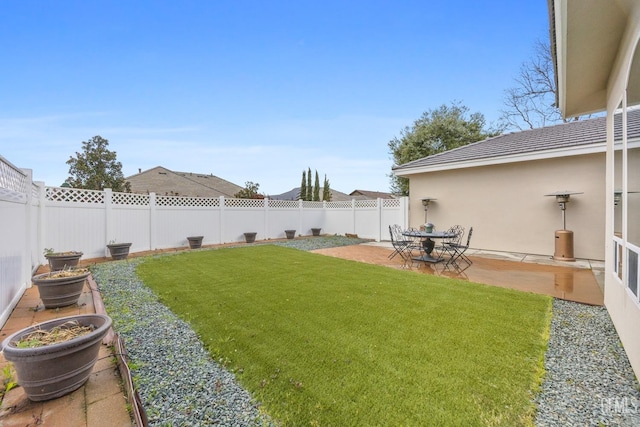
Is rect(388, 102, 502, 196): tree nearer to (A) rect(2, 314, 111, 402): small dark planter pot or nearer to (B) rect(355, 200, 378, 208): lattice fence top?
(B) rect(355, 200, 378, 208): lattice fence top

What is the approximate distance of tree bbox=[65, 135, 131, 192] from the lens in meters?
18.2

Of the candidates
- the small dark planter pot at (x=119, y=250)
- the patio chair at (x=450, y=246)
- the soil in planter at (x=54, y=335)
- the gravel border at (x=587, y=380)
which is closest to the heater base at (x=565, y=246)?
the patio chair at (x=450, y=246)

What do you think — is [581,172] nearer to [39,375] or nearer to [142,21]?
[39,375]

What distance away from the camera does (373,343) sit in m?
2.69

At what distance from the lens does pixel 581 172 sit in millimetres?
7355

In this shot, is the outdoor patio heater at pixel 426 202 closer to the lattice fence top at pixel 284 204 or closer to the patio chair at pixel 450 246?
the patio chair at pixel 450 246

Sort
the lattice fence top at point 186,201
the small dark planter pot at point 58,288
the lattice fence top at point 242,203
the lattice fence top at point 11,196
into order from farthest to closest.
Answer: the lattice fence top at point 242,203 < the lattice fence top at point 186,201 < the small dark planter pot at point 58,288 < the lattice fence top at point 11,196

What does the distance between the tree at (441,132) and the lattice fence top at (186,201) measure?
13061 millimetres

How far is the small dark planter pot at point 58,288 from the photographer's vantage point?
11.4 ft

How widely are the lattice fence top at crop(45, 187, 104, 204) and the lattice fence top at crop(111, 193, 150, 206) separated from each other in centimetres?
32

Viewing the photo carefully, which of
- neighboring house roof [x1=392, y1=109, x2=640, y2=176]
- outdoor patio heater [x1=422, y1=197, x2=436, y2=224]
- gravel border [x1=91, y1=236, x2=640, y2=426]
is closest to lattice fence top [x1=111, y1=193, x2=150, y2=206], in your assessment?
gravel border [x1=91, y1=236, x2=640, y2=426]

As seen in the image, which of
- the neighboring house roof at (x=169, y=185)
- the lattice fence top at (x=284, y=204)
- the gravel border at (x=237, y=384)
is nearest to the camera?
the gravel border at (x=237, y=384)

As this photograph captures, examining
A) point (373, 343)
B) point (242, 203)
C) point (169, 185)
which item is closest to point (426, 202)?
point (242, 203)

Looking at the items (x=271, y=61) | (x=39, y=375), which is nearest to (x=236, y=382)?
(x=39, y=375)
